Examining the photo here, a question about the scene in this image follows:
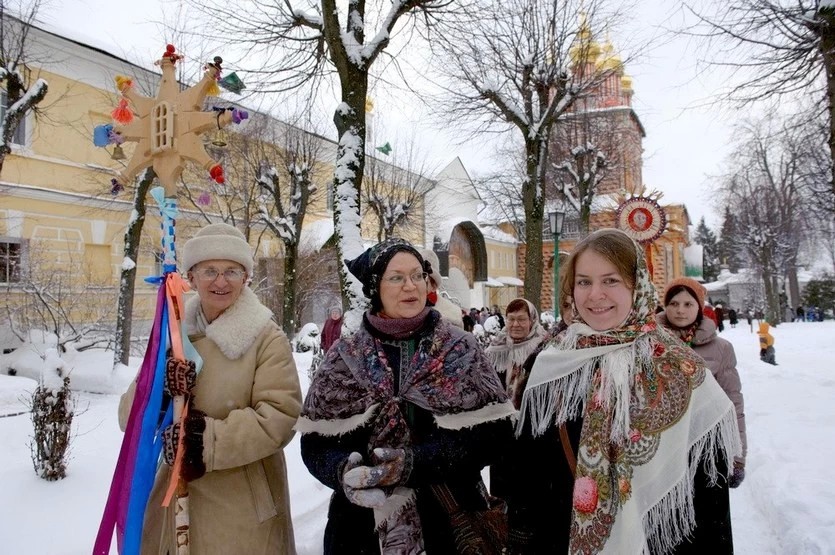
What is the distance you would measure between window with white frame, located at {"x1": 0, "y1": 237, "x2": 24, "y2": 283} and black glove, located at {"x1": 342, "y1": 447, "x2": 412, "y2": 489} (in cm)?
1265

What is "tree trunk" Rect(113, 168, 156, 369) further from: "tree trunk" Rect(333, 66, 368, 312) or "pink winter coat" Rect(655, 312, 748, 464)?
"pink winter coat" Rect(655, 312, 748, 464)

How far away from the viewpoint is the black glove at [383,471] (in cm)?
194

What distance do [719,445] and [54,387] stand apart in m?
5.26

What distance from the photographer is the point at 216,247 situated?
2529mm

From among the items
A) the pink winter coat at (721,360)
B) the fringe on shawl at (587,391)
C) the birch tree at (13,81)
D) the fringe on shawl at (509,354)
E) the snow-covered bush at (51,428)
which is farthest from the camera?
the birch tree at (13,81)

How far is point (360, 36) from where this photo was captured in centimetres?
743

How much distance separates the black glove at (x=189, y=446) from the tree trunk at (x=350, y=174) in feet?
15.3

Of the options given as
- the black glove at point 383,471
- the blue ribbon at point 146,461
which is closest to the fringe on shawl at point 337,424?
the black glove at point 383,471

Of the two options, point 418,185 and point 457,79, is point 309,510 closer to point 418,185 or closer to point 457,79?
point 457,79

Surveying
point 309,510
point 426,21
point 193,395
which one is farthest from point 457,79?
point 193,395

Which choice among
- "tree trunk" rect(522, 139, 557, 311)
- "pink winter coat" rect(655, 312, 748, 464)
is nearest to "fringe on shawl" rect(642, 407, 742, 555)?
"pink winter coat" rect(655, 312, 748, 464)

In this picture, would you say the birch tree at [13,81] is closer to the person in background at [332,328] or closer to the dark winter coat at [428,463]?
the person in background at [332,328]

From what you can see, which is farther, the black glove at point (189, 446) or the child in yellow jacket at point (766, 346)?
the child in yellow jacket at point (766, 346)

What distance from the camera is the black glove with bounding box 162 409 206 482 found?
7.34 feet
